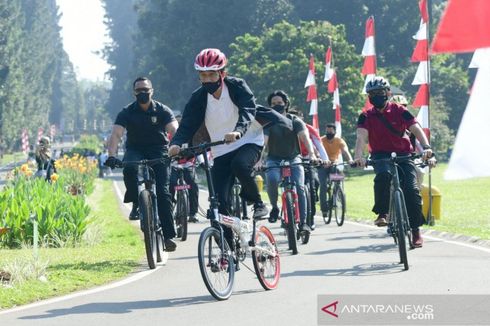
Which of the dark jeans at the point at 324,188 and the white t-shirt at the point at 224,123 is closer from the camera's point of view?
the white t-shirt at the point at 224,123

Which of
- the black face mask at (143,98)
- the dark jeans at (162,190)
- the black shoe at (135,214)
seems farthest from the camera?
the black shoe at (135,214)

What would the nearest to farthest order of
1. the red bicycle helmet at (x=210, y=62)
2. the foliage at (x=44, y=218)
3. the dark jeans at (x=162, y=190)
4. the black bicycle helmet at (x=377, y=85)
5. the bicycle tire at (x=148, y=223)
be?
1. the red bicycle helmet at (x=210, y=62)
2. the bicycle tire at (x=148, y=223)
3. the black bicycle helmet at (x=377, y=85)
4. the dark jeans at (x=162, y=190)
5. the foliage at (x=44, y=218)

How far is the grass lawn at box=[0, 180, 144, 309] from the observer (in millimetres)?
8578

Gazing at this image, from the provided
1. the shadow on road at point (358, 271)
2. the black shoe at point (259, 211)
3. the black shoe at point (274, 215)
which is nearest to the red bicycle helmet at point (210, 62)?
the black shoe at point (259, 211)

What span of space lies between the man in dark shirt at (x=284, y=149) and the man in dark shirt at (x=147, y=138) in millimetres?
2157

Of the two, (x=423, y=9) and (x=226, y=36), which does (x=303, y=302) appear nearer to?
(x=423, y=9)

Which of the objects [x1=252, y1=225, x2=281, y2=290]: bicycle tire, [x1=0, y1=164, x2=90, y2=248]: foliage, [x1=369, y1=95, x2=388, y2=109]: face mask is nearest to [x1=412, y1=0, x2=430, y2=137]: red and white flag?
[x1=0, y1=164, x2=90, y2=248]: foliage

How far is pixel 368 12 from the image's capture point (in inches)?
3100

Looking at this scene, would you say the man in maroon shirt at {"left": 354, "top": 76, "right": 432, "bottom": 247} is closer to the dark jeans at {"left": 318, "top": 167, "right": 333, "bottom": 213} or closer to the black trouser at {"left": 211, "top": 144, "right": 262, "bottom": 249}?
the black trouser at {"left": 211, "top": 144, "right": 262, "bottom": 249}

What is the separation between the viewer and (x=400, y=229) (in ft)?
32.6

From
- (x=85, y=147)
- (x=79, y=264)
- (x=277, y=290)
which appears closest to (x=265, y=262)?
(x=277, y=290)

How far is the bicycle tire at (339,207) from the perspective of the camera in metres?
17.4

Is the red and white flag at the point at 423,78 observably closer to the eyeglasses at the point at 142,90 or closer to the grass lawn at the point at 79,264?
the grass lawn at the point at 79,264

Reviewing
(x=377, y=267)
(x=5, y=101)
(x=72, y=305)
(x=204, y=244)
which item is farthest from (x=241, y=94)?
(x=5, y=101)
